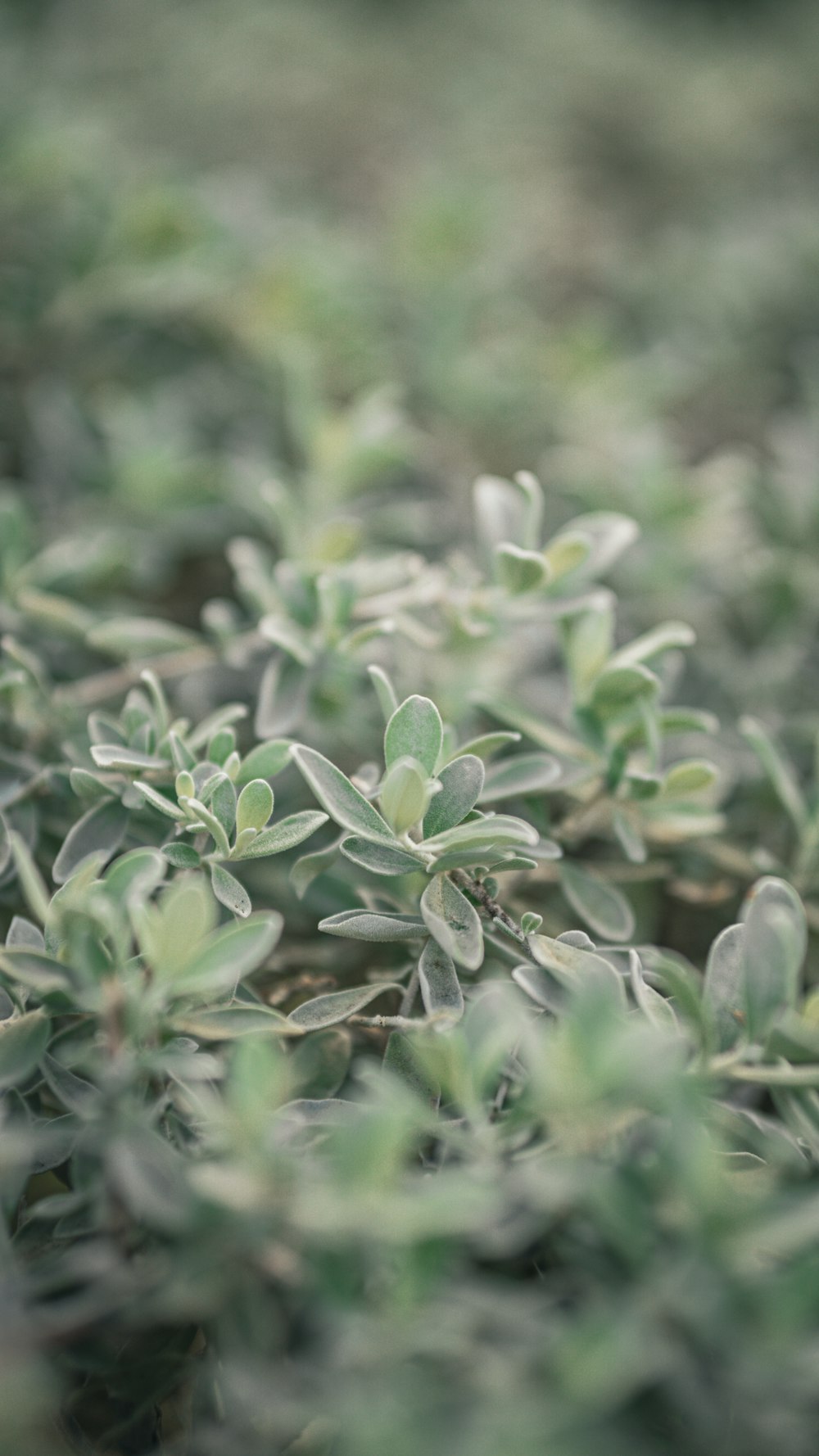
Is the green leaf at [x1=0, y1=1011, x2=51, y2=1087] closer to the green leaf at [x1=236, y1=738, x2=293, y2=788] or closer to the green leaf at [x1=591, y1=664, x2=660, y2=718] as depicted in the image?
the green leaf at [x1=236, y1=738, x2=293, y2=788]

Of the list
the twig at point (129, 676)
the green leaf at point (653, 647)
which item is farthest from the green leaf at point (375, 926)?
the twig at point (129, 676)

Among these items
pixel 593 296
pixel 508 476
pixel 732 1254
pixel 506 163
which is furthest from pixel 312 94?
pixel 732 1254

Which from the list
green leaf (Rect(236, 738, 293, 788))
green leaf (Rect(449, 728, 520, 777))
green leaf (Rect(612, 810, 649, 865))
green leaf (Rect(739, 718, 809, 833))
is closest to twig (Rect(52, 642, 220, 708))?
green leaf (Rect(236, 738, 293, 788))

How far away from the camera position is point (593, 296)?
217 centimetres

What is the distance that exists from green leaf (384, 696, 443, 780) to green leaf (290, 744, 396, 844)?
0.04 m

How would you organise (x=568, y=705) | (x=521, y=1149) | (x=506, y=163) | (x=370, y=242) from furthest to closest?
(x=506, y=163)
(x=370, y=242)
(x=568, y=705)
(x=521, y=1149)

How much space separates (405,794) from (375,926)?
12cm

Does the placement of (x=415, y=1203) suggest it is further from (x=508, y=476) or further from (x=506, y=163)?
(x=506, y=163)

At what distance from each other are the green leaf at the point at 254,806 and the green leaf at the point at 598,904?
1.00 feet

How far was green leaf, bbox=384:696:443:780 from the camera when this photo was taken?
0.80 metres

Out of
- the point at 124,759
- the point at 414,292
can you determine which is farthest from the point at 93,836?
the point at 414,292

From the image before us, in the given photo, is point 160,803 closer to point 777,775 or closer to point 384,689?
point 384,689

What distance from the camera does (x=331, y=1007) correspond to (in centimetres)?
81

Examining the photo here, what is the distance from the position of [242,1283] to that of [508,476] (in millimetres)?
1338
